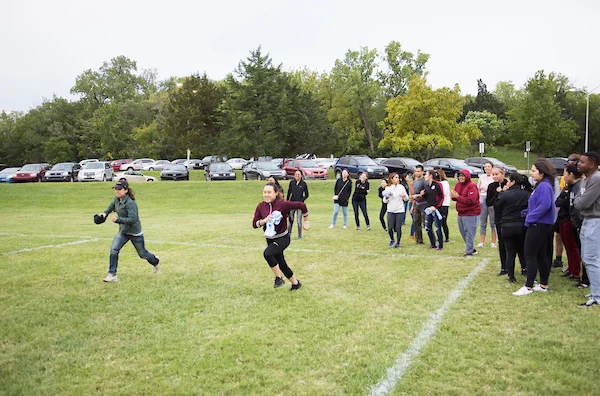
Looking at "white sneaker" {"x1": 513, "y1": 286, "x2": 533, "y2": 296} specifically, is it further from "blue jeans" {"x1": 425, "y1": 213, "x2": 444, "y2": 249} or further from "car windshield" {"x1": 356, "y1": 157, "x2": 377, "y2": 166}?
"car windshield" {"x1": 356, "y1": 157, "x2": 377, "y2": 166}

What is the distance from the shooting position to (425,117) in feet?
135

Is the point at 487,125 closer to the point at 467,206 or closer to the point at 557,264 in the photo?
the point at 467,206

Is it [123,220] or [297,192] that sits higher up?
[297,192]

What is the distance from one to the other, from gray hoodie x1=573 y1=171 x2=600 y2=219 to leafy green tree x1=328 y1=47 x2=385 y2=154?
56.0 meters

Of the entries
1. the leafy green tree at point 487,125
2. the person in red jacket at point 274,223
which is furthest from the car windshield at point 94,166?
the leafy green tree at point 487,125

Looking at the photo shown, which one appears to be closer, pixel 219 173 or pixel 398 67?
pixel 219 173

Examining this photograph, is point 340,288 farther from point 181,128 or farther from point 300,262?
point 181,128

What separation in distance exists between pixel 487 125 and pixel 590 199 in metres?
58.6

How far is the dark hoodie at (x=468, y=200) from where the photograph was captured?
893 cm

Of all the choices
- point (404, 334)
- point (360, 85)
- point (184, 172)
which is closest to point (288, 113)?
point (184, 172)

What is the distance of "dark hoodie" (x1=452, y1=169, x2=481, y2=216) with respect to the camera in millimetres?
8930

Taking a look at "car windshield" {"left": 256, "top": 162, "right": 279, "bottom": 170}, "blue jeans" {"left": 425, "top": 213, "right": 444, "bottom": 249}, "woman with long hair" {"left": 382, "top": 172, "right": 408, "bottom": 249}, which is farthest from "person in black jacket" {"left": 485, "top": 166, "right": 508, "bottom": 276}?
"car windshield" {"left": 256, "top": 162, "right": 279, "bottom": 170}

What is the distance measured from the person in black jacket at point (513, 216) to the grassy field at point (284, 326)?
0.52 meters

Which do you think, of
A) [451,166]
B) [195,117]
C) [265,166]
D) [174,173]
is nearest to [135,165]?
[195,117]
